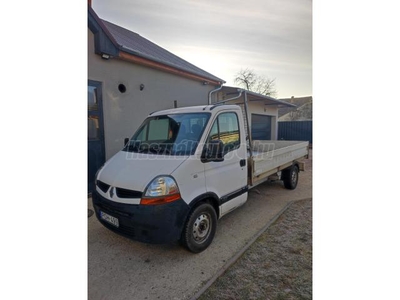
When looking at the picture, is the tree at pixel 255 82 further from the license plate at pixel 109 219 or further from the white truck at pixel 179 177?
the license plate at pixel 109 219

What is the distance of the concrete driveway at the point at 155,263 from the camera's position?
2.19m

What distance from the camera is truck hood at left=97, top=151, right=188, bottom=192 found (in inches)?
97.4

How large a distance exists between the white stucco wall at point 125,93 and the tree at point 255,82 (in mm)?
17074

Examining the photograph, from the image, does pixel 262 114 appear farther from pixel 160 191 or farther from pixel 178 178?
pixel 160 191

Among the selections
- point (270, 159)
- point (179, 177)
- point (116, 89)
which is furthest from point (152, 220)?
point (116, 89)

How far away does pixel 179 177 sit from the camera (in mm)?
2482

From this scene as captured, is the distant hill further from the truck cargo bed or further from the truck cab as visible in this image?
the truck cab

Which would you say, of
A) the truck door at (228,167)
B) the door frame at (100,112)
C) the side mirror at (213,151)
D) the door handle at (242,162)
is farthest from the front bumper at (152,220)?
the door frame at (100,112)

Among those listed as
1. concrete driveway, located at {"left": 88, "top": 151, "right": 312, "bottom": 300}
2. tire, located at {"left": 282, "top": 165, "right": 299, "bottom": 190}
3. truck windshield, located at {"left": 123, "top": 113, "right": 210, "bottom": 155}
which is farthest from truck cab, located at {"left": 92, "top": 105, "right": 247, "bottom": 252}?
tire, located at {"left": 282, "top": 165, "right": 299, "bottom": 190}

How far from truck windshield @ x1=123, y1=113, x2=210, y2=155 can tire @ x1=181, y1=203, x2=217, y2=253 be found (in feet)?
2.65

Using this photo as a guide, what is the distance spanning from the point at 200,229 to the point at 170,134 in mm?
1470

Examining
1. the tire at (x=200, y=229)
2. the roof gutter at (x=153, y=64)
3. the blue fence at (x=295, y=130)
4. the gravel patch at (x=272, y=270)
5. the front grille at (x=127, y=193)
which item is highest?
the roof gutter at (x=153, y=64)
